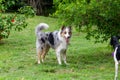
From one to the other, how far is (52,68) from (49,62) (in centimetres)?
116

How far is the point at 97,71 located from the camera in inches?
356

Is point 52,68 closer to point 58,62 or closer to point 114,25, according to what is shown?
point 58,62

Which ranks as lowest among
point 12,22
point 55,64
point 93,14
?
point 55,64

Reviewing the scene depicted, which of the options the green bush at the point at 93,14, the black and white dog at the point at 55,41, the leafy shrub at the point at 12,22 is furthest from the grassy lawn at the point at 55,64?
the green bush at the point at 93,14

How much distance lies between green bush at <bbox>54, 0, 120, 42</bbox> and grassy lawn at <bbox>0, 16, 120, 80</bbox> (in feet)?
3.24

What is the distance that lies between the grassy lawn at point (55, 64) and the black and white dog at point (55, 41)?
315 millimetres

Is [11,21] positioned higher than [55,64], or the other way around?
[11,21]

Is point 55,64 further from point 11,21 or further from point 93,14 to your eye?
point 11,21

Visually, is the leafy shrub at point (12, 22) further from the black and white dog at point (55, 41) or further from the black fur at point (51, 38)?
the black fur at point (51, 38)

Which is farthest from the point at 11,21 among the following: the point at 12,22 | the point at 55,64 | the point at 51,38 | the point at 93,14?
the point at 93,14

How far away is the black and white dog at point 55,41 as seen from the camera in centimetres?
969

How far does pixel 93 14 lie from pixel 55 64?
5.78 ft

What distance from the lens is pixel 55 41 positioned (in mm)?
9969

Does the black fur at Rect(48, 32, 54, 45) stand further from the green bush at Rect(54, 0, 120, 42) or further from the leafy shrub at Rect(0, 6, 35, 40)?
the leafy shrub at Rect(0, 6, 35, 40)
